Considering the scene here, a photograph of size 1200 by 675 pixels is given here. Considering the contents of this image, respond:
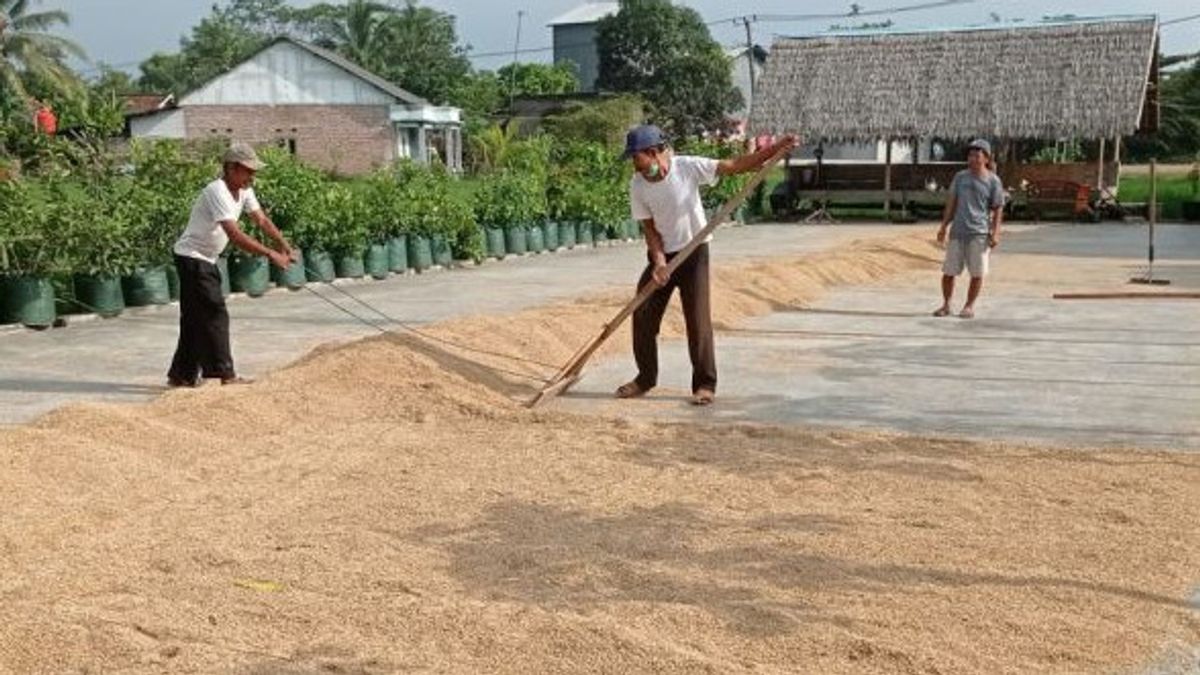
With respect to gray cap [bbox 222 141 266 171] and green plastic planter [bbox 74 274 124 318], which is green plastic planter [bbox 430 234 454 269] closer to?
green plastic planter [bbox 74 274 124 318]

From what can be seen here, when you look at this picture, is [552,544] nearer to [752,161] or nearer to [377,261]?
[752,161]

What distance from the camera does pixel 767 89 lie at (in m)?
29.3

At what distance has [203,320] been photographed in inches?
305

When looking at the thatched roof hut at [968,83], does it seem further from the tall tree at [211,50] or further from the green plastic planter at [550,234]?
the tall tree at [211,50]

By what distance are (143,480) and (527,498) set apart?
5.66ft

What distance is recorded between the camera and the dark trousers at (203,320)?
305 inches

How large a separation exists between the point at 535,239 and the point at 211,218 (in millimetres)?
11485

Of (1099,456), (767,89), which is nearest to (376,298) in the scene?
(1099,456)

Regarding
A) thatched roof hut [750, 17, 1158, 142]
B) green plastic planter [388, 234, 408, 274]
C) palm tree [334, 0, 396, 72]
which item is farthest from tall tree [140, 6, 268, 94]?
green plastic planter [388, 234, 408, 274]

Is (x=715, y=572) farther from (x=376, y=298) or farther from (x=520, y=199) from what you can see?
(x=520, y=199)

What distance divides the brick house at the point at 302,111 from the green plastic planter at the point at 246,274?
105ft

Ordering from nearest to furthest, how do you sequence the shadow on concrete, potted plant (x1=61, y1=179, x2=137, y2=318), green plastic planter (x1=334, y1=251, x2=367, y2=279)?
the shadow on concrete < potted plant (x1=61, y1=179, x2=137, y2=318) < green plastic planter (x1=334, y1=251, x2=367, y2=279)

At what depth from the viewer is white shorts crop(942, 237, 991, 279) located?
11008mm

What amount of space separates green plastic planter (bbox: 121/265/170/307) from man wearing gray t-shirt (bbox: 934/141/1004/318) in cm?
A: 708
